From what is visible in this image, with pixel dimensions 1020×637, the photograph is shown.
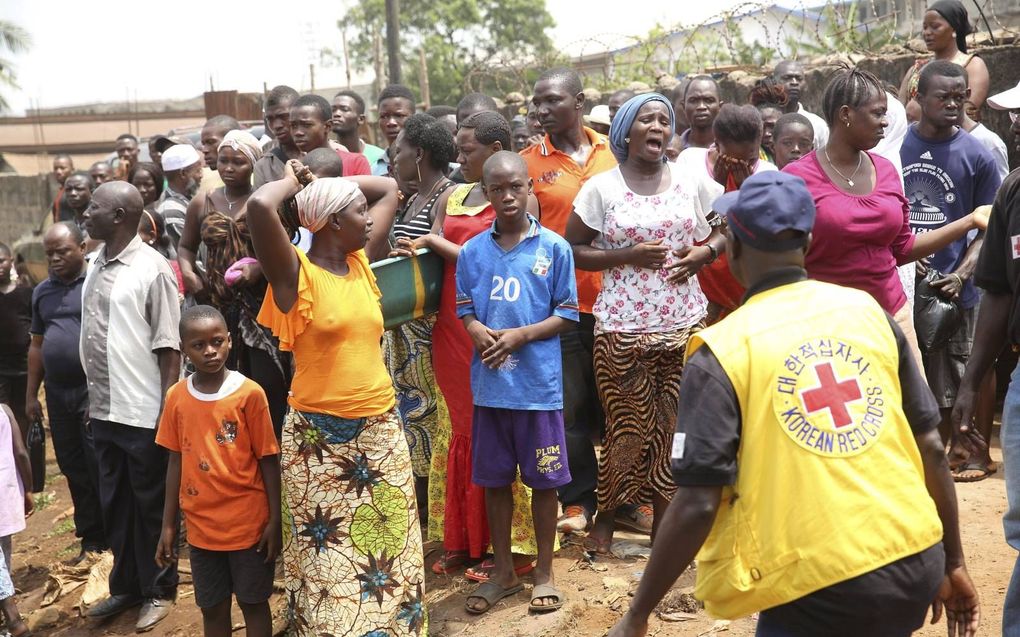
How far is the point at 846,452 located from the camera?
2.42 m

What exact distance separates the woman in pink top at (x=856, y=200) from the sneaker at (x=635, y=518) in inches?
67.3

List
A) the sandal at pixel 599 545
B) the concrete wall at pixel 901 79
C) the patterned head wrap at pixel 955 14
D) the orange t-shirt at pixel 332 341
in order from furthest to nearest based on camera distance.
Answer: the concrete wall at pixel 901 79 → the patterned head wrap at pixel 955 14 → the sandal at pixel 599 545 → the orange t-shirt at pixel 332 341

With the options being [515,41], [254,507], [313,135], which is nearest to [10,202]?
[313,135]

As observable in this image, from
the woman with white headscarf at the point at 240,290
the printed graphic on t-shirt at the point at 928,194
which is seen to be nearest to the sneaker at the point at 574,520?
the woman with white headscarf at the point at 240,290

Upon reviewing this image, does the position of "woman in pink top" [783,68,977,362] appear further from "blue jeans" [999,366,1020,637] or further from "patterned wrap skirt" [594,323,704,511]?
"blue jeans" [999,366,1020,637]

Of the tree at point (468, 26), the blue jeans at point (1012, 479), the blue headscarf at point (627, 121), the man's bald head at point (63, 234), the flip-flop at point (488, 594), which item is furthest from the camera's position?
the tree at point (468, 26)

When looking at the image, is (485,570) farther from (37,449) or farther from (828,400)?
(37,449)

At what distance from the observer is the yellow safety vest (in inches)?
94.5

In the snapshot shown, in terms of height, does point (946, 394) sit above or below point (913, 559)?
below

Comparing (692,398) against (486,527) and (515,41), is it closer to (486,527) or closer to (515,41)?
(486,527)

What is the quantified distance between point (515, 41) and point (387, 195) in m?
37.1

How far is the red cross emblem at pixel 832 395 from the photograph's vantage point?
2418 mm

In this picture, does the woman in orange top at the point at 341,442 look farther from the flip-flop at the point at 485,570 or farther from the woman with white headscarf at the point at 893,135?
the woman with white headscarf at the point at 893,135

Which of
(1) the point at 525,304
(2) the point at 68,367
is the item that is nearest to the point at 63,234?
(2) the point at 68,367
